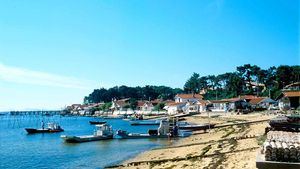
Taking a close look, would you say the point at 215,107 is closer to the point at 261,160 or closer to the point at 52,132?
the point at 52,132

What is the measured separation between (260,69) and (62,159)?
105 m

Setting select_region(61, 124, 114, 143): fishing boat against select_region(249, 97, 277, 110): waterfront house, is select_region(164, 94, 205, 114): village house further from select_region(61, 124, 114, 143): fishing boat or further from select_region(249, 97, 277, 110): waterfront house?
select_region(61, 124, 114, 143): fishing boat

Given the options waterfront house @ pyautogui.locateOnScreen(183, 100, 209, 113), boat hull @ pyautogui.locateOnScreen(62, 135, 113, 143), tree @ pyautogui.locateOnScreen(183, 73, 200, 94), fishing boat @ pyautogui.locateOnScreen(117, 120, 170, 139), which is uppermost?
tree @ pyautogui.locateOnScreen(183, 73, 200, 94)

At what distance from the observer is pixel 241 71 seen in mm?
A: 136125

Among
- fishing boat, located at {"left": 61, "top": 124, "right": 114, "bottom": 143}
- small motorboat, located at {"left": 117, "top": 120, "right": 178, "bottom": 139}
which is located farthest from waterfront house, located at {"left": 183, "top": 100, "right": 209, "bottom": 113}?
fishing boat, located at {"left": 61, "top": 124, "right": 114, "bottom": 143}

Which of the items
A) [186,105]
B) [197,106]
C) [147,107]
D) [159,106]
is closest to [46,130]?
[197,106]

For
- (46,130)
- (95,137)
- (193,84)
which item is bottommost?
(95,137)

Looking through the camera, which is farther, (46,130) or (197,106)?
(197,106)

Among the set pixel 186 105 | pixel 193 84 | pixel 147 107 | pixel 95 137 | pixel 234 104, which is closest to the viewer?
pixel 95 137

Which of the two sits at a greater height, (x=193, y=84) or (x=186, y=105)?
(x=193, y=84)

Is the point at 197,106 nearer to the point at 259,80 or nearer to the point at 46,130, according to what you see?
the point at 259,80

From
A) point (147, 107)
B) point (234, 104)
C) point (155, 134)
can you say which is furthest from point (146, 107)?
point (155, 134)

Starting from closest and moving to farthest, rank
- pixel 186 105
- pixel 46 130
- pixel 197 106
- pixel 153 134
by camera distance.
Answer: pixel 153 134 < pixel 46 130 < pixel 197 106 < pixel 186 105

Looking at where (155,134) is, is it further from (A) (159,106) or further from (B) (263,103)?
(A) (159,106)
